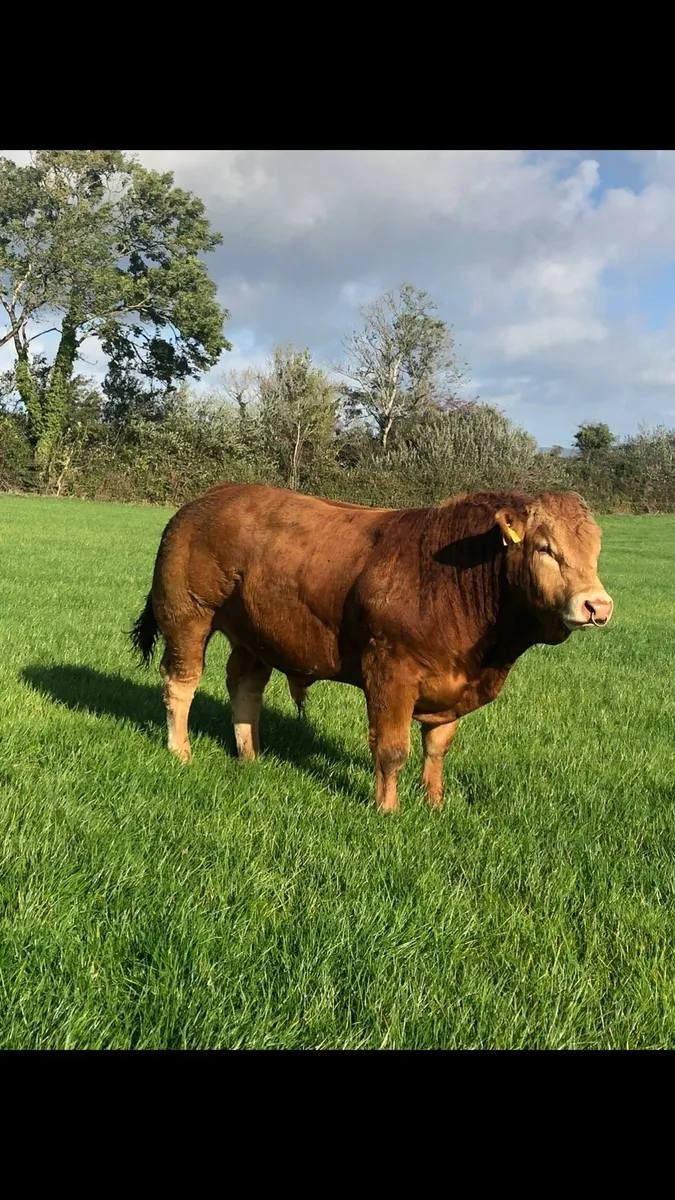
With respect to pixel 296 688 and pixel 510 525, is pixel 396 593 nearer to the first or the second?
pixel 510 525

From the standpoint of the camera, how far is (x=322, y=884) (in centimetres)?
346

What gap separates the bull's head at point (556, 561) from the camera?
3830 millimetres

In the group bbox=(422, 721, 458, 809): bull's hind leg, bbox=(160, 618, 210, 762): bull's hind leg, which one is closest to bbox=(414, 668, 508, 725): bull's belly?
bbox=(422, 721, 458, 809): bull's hind leg

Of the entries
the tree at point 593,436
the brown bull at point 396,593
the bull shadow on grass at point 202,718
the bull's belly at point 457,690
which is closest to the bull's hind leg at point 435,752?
the brown bull at point 396,593

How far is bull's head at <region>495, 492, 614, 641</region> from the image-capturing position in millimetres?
3830

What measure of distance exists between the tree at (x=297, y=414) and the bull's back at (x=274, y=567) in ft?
121

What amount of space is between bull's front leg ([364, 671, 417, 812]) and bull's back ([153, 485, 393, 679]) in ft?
1.37

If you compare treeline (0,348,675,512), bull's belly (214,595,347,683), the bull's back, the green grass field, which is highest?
treeline (0,348,675,512)

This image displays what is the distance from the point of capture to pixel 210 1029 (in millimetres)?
2414

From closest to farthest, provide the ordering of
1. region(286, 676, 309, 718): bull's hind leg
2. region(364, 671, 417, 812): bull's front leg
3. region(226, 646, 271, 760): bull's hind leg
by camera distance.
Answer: region(364, 671, 417, 812): bull's front leg
region(286, 676, 309, 718): bull's hind leg
region(226, 646, 271, 760): bull's hind leg

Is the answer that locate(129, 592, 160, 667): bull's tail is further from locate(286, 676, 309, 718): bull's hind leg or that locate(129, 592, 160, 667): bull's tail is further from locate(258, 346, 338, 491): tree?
locate(258, 346, 338, 491): tree

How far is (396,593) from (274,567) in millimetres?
916

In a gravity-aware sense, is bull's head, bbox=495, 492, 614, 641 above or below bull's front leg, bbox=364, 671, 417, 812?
above
